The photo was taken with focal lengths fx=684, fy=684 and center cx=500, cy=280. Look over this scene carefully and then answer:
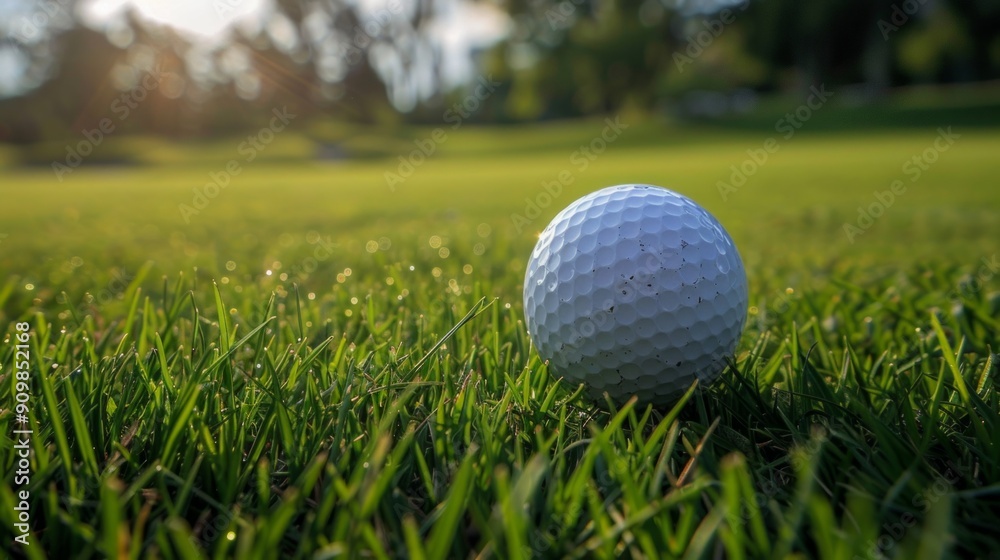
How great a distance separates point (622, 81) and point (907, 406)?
49.0 metres

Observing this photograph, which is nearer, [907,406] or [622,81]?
[907,406]

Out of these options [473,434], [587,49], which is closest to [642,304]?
[473,434]

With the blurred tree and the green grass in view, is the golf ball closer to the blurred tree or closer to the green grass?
the green grass

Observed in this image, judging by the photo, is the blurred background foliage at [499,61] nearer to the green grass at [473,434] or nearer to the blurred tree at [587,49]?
the blurred tree at [587,49]

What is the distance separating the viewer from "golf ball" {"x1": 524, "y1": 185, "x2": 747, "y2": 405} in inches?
72.0

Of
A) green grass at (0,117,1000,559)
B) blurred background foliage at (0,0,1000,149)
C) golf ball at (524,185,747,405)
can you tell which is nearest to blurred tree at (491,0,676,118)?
blurred background foliage at (0,0,1000,149)

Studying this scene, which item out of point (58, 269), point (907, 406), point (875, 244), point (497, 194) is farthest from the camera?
point (497, 194)

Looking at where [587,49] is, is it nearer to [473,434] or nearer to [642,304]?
[642,304]

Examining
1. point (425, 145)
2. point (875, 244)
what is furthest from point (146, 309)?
point (425, 145)

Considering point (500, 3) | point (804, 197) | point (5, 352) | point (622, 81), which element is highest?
point (500, 3)

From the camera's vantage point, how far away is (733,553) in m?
1.02

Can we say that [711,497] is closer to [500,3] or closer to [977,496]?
[977,496]

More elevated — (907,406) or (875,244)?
(907,406)

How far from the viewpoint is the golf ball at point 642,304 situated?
1.83 m
